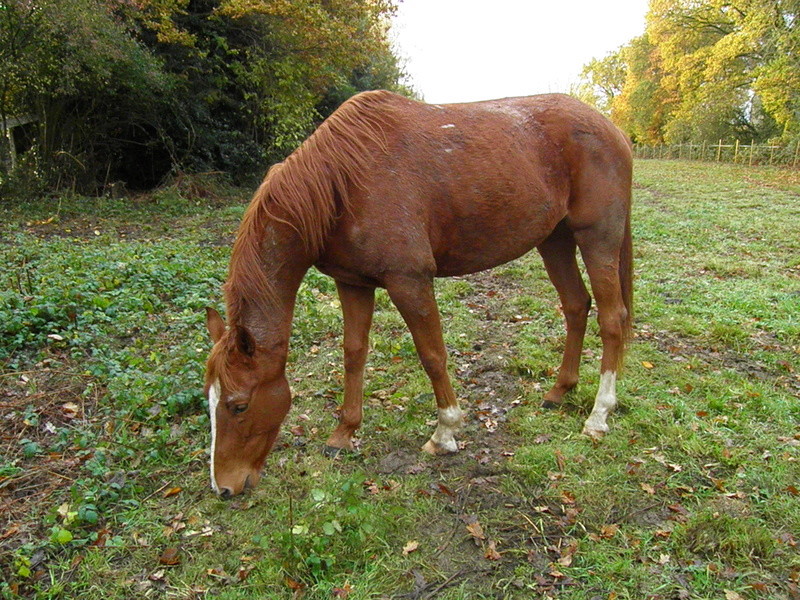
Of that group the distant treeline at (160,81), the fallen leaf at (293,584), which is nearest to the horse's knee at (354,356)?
the fallen leaf at (293,584)

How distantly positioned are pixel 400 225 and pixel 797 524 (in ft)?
8.41

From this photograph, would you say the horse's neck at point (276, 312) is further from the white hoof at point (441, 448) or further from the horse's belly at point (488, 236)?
the white hoof at point (441, 448)

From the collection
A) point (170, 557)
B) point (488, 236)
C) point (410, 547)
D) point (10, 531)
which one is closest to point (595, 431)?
point (488, 236)

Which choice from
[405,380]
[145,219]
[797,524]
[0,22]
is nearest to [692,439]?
[797,524]

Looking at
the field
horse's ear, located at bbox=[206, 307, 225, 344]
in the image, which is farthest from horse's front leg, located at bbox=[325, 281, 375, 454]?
horse's ear, located at bbox=[206, 307, 225, 344]

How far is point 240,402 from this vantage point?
2.64m

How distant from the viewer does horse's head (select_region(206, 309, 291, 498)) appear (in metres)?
2.61

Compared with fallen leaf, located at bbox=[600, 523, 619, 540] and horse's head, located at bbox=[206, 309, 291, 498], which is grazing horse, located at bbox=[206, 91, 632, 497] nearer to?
horse's head, located at bbox=[206, 309, 291, 498]

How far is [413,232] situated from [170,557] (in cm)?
209

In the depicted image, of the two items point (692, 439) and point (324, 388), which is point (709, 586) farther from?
point (324, 388)

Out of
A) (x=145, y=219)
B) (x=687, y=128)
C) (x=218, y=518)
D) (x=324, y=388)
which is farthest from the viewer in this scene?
(x=687, y=128)

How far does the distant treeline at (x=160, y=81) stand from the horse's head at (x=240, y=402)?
9920 millimetres

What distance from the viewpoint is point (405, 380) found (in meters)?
4.34

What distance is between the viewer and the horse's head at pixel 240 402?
2.61 metres
